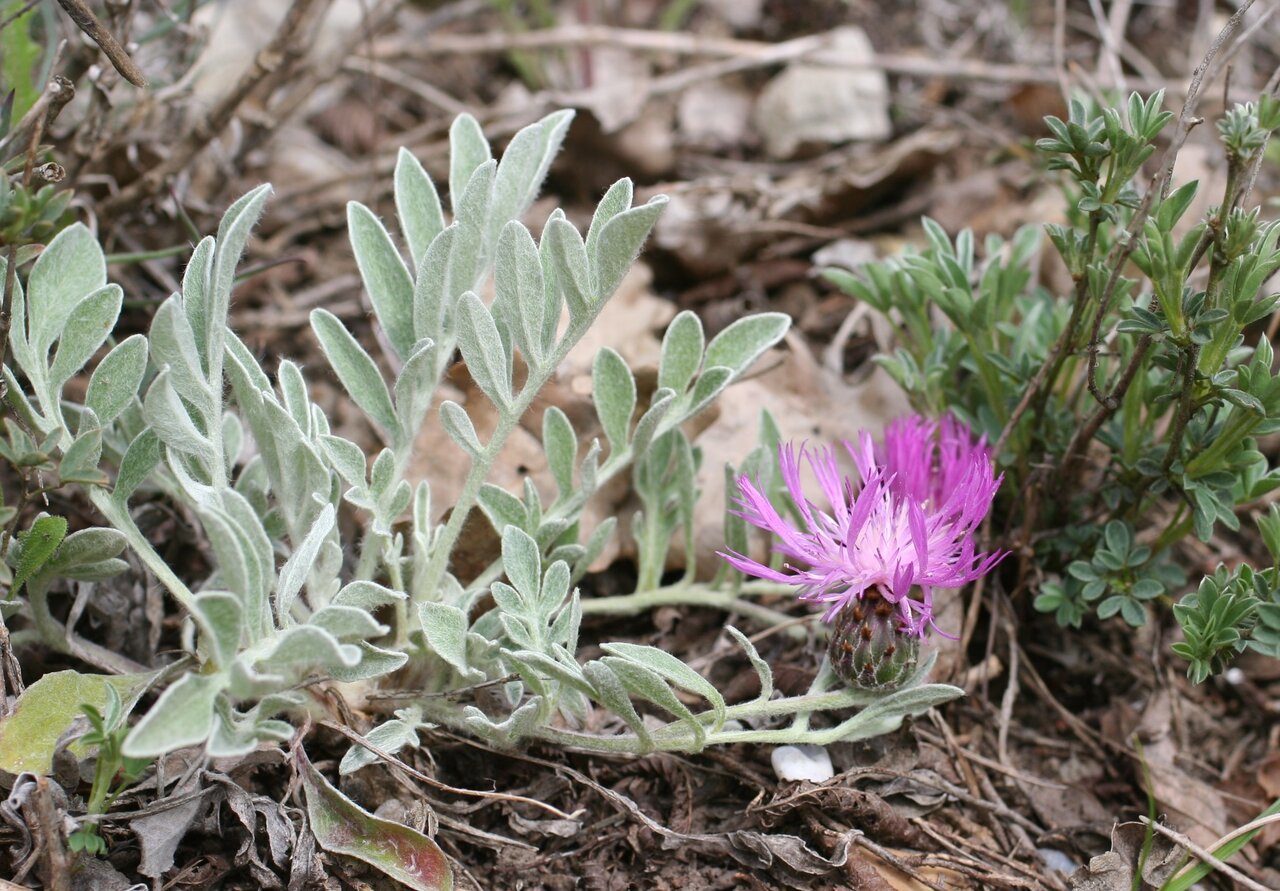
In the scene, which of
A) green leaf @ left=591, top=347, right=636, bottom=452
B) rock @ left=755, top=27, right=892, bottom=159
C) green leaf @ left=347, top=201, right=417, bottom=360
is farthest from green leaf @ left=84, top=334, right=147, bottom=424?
rock @ left=755, top=27, right=892, bottom=159

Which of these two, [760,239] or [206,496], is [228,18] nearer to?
[760,239]

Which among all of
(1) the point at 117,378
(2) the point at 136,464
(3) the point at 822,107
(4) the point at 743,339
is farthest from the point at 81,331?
(3) the point at 822,107

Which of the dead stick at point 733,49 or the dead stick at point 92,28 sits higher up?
the dead stick at point 92,28

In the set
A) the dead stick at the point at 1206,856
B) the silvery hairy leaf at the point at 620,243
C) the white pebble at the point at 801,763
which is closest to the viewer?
the silvery hairy leaf at the point at 620,243

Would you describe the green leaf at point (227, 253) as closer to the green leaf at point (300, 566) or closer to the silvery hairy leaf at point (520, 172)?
the green leaf at point (300, 566)

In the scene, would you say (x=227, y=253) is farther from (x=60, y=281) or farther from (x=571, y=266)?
(x=571, y=266)

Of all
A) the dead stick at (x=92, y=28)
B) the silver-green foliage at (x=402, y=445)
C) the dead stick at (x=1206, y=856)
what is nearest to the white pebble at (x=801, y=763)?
the silver-green foliage at (x=402, y=445)
